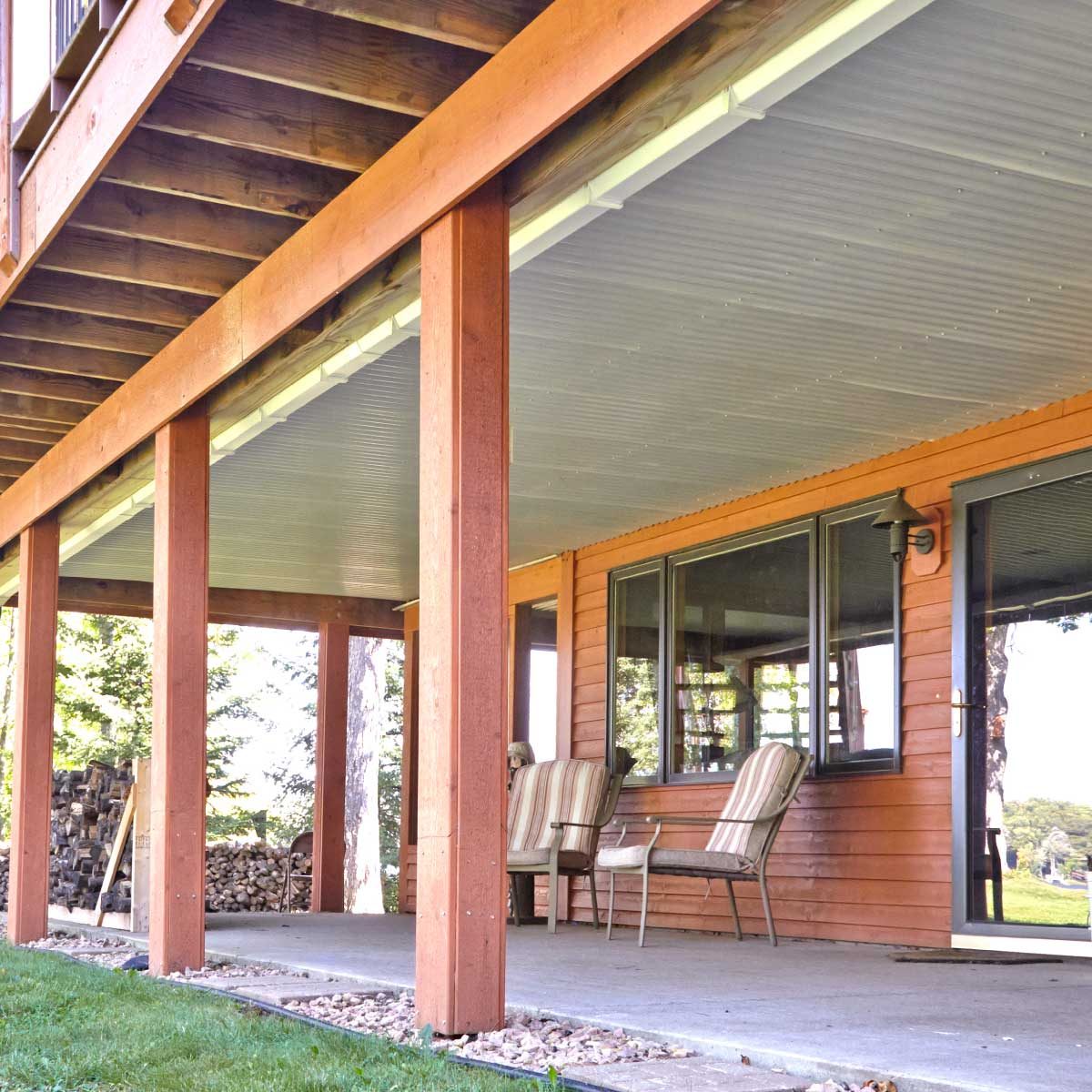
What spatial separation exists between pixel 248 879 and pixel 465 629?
10.2 metres

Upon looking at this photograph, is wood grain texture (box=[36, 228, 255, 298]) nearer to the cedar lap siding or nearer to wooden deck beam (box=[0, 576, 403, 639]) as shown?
the cedar lap siding

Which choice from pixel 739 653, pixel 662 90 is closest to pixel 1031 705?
pixel 739 653

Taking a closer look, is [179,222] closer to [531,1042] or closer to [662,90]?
[662,90]

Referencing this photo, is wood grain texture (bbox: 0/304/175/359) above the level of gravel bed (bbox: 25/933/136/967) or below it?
above

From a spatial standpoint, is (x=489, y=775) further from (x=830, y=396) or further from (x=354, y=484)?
(x=354, y=484)

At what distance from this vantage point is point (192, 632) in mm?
5363

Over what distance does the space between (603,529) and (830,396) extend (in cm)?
288

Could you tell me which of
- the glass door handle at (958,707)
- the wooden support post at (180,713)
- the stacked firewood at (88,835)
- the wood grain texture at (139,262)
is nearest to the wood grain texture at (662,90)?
the wood grain texture at (139,262)

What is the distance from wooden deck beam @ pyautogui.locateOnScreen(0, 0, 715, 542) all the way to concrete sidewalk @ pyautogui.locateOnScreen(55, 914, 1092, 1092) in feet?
6.58

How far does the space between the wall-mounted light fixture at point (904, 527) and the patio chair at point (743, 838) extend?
103 centimetres

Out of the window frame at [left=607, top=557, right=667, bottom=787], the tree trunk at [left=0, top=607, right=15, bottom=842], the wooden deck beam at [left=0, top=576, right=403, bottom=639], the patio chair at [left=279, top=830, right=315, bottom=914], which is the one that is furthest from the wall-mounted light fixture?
the tree trunk at [left=0, top=607, right=15, bottom=842]

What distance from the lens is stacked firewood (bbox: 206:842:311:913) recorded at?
42.0 feet

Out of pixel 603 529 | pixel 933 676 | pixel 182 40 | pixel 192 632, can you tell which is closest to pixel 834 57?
pixel 182 40

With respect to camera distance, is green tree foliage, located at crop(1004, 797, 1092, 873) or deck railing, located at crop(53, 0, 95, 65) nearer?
deck railing, located at crop(53, 0, 95, 65)
